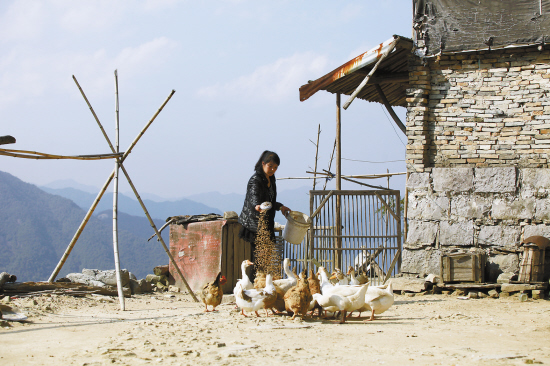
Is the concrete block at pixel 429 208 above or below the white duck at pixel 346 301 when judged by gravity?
above

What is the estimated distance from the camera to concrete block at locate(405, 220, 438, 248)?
31.6 feet

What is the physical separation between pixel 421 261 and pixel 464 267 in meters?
0.84

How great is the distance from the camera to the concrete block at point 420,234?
31.6ft

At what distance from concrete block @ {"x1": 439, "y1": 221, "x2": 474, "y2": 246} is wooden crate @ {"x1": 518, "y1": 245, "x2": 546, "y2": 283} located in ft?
3.28

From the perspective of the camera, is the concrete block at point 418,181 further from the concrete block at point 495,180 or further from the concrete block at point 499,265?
the concrete block at point 499,265

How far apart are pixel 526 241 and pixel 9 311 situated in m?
7.96

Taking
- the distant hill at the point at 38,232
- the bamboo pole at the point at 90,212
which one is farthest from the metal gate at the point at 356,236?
the distant hill at the point at 38,232

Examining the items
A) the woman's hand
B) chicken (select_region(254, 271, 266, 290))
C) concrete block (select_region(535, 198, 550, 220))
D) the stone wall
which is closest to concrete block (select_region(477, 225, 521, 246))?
the stone wall

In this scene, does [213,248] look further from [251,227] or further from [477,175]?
[477,175]

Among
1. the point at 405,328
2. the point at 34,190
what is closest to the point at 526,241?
the point at 405,328

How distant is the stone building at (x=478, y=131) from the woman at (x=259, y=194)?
3.55 m

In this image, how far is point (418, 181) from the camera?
9.77m

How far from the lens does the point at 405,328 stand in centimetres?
582

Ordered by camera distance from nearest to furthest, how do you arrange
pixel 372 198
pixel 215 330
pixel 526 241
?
pixel 215 330 < pixel 526 241 < pixel 372 198
